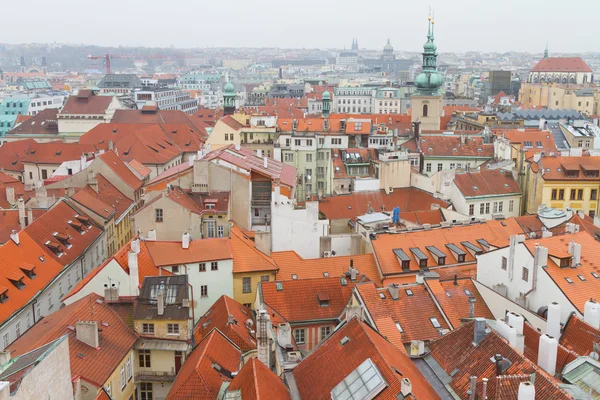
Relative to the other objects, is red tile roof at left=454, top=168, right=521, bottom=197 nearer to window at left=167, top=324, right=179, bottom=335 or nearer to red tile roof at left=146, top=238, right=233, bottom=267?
red tile roof at left=146, top=238, right=233, bottom=267

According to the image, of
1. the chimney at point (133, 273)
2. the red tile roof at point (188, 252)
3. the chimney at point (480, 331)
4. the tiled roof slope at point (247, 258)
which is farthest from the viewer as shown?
the tiled roof slope at point (247, 258)

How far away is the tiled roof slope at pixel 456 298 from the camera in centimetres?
4316

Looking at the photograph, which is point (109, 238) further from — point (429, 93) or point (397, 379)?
point (429, 93)

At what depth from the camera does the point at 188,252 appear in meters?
51.8

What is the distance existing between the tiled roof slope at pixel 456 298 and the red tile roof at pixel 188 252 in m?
15.7

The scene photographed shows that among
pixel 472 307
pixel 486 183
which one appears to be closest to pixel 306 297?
pixel 472 307

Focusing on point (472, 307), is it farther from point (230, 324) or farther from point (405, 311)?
point (230, 324)

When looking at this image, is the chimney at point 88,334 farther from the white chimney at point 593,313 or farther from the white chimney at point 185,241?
the white chimney at point 593,313

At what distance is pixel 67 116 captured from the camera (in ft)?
449

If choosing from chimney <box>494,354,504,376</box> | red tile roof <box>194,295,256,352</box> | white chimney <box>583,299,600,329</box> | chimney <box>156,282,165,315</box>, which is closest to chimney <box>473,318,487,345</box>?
chimney <box>494,354,504,376</box>

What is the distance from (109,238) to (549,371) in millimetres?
50728

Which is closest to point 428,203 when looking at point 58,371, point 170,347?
point 170,347

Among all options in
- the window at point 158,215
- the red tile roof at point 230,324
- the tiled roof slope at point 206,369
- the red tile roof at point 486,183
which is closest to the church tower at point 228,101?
the red tile roof at point 486,183

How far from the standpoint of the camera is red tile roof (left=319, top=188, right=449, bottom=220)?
72688 mm
